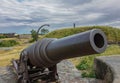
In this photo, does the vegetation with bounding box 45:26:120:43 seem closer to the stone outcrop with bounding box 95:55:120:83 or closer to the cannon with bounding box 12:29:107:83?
the stone outcrop with bounding box 95:55:120:83

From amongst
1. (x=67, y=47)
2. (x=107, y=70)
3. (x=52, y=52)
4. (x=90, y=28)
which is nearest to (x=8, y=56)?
(x=90, y=28)

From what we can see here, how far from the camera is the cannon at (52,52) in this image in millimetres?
3859

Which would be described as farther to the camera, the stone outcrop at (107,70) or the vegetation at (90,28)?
→ the vegetation at (90,28)

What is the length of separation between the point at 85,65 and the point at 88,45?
9656 millimetres

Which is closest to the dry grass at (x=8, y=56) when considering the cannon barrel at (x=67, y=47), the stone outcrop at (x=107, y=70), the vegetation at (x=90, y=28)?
the stone outcrop at (x=107, y=70)

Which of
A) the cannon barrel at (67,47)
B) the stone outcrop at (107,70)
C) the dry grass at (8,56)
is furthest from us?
the dry grass at (8,56)

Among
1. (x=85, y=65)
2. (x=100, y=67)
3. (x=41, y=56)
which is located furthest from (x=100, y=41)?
(x=85, y=65)

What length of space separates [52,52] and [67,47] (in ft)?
1.62

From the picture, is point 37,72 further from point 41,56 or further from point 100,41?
point 100,41

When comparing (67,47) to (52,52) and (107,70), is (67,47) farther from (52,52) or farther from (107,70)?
(107,70)

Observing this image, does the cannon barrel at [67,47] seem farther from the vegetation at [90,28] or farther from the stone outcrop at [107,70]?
the vegetation at [90,28]

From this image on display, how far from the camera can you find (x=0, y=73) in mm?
7898

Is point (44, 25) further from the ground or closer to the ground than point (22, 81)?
further from the ground

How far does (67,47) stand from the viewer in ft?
13.8
